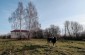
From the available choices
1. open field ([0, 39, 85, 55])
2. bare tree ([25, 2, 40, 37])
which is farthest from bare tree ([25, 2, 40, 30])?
open field ([0, 39, 85, 55])

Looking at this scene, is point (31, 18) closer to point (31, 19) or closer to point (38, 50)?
point (31, 19)

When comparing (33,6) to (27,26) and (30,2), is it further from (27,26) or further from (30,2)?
(27,26)

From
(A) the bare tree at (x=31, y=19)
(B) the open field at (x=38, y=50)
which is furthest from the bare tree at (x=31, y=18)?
(B) the open field at (x=38, y=50)

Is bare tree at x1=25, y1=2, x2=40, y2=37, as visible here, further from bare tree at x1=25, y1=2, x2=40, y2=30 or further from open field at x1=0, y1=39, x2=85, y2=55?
open field at x1=0, y1=39, x2=85, y2=55

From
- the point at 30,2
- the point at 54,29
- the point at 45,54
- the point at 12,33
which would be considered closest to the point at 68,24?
the point at 54,29

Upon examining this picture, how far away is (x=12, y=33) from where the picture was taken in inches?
3029

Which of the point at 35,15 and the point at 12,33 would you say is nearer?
the point at 35,15

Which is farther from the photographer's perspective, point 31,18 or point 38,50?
point 31,18

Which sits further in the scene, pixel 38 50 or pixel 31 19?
pixel 31 19

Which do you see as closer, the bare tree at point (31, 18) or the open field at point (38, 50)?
the open field at point (38, 50)

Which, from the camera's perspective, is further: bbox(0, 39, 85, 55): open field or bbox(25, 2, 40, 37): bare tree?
bbox(25, 2, 40, 37): bare tree

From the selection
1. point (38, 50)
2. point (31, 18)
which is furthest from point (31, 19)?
point (38, 50)

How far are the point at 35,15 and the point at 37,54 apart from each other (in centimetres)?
3550

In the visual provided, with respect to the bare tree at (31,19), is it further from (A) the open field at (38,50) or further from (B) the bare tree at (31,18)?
(A) the open field at (38,50)
